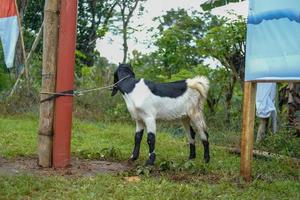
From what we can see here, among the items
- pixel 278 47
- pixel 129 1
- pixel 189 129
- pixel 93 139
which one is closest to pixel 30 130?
pixel 93 139

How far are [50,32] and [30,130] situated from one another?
4120 mm

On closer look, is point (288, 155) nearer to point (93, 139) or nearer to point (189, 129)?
point (189, 129)

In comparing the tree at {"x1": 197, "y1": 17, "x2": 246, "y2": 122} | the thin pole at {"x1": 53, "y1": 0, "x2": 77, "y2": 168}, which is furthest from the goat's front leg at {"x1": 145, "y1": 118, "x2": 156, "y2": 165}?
the tree at {"x1": 197, "y1": 17, "x2": 246, "y2": 122}

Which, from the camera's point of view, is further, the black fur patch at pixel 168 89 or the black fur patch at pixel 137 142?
the black fur patch at pixel 137 142

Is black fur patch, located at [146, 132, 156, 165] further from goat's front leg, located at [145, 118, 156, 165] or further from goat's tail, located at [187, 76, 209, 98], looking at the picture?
goat's tail, located at [187, 76, 209, 98]

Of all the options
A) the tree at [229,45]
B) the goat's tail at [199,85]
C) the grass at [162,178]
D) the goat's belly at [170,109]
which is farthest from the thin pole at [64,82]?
the tree at [229,45]

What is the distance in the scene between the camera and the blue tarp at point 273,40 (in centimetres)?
588

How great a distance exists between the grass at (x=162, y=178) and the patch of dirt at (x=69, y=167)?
263 mm

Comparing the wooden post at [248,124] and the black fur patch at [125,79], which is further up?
the black fur patch at [125,79]

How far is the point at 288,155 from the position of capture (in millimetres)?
8328

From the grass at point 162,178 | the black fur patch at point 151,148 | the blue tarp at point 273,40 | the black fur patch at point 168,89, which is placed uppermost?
the blue tarp at point 273,40

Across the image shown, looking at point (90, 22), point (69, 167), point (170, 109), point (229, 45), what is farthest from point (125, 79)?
point (90, 22)

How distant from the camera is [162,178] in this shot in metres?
6.11

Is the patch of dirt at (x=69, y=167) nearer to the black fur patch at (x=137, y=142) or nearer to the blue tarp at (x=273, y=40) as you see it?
the black fur patch at (x=137, y=142)
